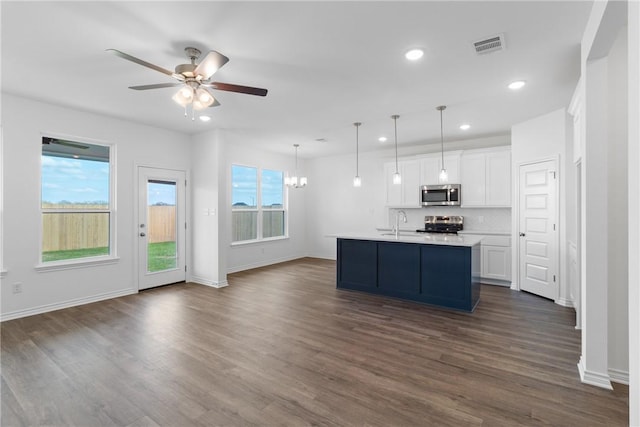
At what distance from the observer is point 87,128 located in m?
4.50

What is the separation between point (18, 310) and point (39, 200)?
1449 millimetres

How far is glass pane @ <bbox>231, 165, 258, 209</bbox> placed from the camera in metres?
6.87

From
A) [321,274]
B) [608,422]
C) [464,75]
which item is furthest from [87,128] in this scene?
[608,422]

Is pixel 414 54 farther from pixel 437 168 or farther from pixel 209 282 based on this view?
pixel 209 282

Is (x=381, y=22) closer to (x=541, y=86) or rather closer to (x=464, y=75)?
(x=464, y=75)

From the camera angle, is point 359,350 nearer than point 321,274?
Yes

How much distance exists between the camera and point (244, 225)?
7.09 meters

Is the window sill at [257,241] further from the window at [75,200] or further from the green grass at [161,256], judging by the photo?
the window at [75,200]

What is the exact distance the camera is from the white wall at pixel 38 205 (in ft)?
12.5

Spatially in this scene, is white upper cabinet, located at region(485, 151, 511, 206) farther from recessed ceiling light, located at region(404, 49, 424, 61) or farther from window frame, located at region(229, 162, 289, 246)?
window frame, located at region(229, 162, 289, 246)

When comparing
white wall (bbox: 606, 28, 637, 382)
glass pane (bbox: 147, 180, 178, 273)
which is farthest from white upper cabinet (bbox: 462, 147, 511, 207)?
glass pane (bbox: 147, 180, 178, 273)

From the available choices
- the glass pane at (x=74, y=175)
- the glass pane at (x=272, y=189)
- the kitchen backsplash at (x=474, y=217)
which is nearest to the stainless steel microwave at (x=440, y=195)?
the kitchen backsplash at (x=474, y=217)

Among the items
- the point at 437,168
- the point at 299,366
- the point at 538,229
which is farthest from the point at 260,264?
the point at 538,229

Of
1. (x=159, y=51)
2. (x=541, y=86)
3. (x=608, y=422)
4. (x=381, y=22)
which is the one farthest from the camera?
(x=541, y=86)
